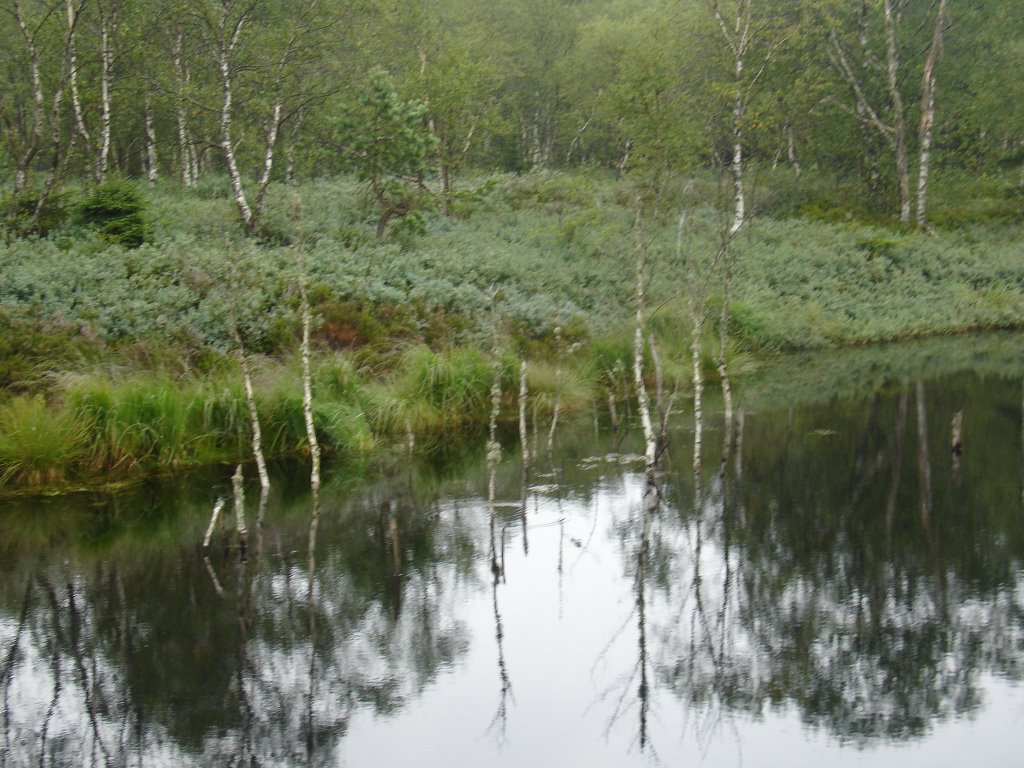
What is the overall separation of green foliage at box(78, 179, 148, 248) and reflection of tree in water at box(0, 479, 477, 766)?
11683 millimetres

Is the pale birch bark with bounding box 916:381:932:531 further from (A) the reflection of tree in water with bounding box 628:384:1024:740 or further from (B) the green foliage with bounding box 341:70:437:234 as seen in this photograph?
(B) the green foliage with bounding box 341:70:437:234

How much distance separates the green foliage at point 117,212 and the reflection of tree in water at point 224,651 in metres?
11.7

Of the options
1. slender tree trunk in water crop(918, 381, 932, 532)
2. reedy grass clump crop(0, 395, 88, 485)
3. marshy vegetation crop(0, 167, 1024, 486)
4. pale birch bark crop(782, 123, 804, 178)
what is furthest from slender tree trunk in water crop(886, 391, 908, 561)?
pale birch bark crop(782, 123, 804, 178)

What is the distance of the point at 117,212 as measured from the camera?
827 inches

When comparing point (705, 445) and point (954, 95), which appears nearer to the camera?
point (705, 445)

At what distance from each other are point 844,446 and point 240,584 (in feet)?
29.2

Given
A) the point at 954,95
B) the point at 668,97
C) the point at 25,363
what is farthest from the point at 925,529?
the point at 954,95

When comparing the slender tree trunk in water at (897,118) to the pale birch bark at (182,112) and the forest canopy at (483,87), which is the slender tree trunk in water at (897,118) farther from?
the pale birch bark at (182,112)

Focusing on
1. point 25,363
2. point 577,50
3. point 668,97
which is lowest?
point 25,363

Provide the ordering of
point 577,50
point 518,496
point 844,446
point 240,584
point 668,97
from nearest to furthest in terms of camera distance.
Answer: point 240,584
point 518,496
point 844,446
point 668,97
point 577,50

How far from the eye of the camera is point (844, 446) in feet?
48.4

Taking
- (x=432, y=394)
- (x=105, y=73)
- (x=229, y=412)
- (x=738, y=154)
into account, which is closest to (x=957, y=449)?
(x=432, y=394)

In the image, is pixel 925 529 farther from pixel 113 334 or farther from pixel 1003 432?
pixel 113 334

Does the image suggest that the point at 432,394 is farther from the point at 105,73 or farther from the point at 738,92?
the point at 738,92
